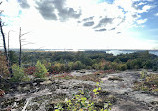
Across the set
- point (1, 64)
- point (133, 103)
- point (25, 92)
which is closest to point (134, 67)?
point (133, 103)

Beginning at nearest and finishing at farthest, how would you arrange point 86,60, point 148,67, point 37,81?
1. point 37,81
2. point 148,67
3. point 86,60

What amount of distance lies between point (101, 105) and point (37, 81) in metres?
7.83

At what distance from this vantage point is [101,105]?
5.89 m

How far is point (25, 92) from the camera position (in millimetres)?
8211

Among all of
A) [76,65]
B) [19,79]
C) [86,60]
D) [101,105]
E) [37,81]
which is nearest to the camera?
[101,105]

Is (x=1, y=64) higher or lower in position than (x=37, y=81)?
higher

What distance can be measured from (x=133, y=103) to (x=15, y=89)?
9431 mm

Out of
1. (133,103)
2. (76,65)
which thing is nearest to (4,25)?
(133,103)

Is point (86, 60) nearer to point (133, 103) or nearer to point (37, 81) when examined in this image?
point (37, 81)

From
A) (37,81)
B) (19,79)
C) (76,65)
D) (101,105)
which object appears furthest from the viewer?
(76,65)

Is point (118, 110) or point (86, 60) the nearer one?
point (118, 110)

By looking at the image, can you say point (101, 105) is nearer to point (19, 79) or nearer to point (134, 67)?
point (19, 79)

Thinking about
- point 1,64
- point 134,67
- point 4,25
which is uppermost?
point 4,25

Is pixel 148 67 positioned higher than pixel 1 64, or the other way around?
pixel 1 64
